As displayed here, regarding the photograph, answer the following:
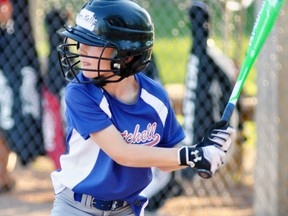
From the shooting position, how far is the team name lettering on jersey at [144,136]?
3.65m

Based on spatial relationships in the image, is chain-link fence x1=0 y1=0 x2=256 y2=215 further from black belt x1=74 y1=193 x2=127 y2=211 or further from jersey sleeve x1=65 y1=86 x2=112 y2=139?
jersey sleeve x1=65 y1=86 x2=112 y2=139

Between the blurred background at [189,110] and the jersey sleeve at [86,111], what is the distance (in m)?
2.32

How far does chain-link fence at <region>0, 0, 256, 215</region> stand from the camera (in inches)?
250

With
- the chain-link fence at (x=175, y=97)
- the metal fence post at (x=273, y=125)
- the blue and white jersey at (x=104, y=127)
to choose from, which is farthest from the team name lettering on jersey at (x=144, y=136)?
the chain-link fence at (x=175, y=97)

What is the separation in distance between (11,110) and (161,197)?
154 centimetres

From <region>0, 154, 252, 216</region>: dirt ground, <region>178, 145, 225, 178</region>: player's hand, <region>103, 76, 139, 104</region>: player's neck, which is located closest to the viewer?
<region>178, 145, 225, 178</region>: player's hand

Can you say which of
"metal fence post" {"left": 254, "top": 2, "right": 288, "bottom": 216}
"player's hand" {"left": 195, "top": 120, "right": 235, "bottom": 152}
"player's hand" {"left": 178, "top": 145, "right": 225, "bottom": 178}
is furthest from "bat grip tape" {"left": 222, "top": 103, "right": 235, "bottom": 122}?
"metal fence post" {"left": 254, "top": 2, "right": 288, "bottom": 216}

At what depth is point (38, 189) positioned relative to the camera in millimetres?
7176

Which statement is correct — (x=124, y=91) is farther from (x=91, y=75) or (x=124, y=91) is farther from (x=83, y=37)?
(x=83, y=37)

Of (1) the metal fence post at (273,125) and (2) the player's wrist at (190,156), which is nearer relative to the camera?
(2) the player's wrist at (190,156)

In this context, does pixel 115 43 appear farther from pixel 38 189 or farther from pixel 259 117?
pixel 38 189

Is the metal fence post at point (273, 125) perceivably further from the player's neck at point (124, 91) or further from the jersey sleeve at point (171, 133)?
the player's neck at point (124, 91)

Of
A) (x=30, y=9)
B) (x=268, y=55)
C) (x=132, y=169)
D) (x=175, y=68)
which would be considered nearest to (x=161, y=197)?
(x=268, y=55)

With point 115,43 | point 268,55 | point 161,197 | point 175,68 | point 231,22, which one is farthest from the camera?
point 175,68
